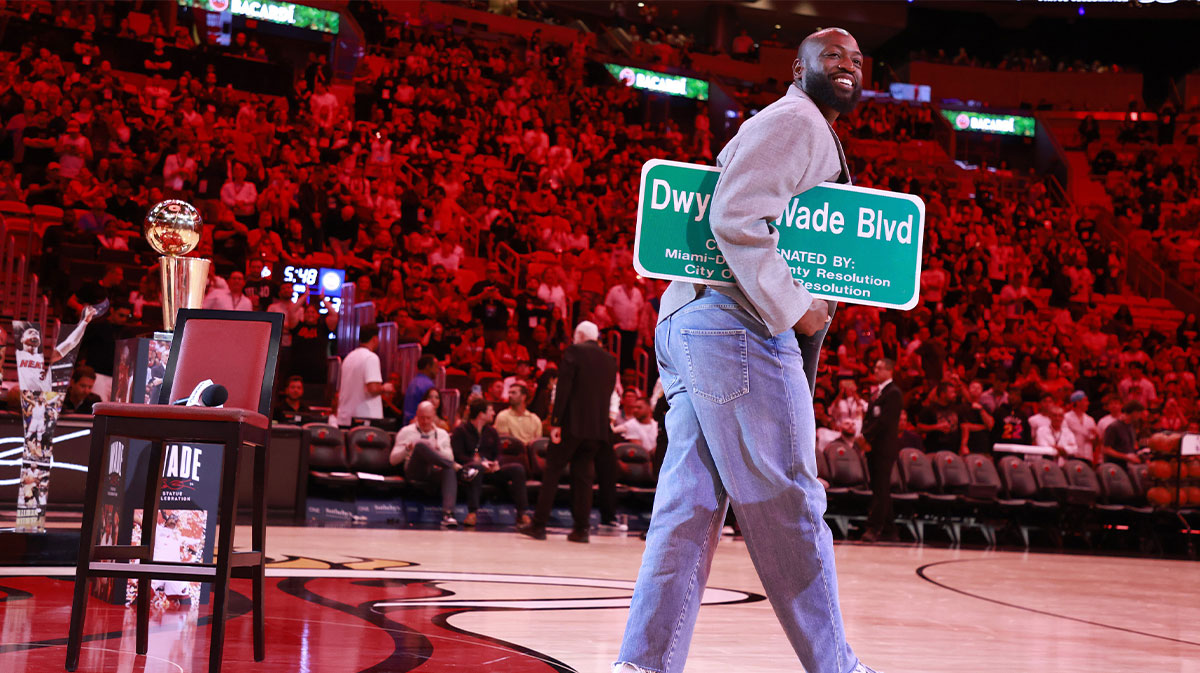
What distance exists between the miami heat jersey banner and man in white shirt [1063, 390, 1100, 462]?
11184 mm

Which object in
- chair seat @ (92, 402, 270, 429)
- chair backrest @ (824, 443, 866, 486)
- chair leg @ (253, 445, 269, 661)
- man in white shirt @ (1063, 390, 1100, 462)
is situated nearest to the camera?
chair seat @ (92, 402, 270, 429)

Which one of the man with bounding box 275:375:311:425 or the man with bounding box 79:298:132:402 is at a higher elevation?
the man with bounding box 79:298:132:402

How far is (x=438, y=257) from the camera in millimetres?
14266

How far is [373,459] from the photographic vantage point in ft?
33.9

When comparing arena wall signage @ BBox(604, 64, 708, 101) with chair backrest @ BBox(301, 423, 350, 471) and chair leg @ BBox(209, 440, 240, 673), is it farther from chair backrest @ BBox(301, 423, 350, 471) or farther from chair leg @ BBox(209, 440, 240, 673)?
chair leg @ BBox(209, 440, 240, 673)

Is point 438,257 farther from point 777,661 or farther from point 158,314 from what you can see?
point 777,661

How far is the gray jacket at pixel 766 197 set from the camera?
2.50 m

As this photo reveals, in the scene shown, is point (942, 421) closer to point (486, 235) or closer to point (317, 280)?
point (486, 235)

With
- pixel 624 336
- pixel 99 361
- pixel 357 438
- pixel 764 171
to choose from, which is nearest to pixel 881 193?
pixel 764 171

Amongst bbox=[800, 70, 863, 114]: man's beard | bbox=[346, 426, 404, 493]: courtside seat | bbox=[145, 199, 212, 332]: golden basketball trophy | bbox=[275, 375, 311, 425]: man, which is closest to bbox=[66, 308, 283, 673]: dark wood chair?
bbox=[145, 199, 212, 332]: golden basketball trophy

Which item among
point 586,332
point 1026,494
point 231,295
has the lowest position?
point 1026,494

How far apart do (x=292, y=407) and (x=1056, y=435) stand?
8291 millimetres

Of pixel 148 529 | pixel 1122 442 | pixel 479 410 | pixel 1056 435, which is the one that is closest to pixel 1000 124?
pixel 1056 435

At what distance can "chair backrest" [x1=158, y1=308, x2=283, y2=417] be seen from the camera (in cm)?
395
